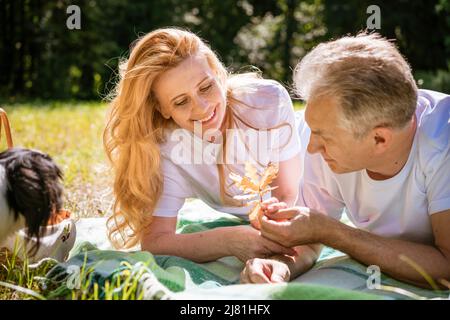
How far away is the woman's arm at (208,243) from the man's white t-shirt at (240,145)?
6.6 inches

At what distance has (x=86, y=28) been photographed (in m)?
12.0

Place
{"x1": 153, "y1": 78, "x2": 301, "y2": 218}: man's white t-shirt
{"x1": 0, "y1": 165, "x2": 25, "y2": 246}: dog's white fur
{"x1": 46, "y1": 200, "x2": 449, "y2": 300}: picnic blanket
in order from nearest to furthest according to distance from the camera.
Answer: {"x1": 46, "y1": 200, "x2": 449, "y2": 300}: picnic blanket, {"x1": 0, "y1": 165, "x2": 25, "y2": 246}: dog's white fur, {"x1": 153, "y1": 78, "x2": 301, "y2": 218}: man's white t-shirt

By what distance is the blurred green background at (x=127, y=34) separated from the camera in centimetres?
1106

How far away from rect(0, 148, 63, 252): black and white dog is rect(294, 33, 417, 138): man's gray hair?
1.08 m

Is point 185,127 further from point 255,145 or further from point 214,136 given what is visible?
point 255,145

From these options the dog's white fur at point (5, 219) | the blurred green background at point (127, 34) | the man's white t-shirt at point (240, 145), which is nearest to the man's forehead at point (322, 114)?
the man's white t-shirt at point (240, 145)

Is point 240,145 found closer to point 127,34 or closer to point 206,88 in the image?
point 206,88

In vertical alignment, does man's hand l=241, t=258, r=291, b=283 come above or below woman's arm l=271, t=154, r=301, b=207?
below

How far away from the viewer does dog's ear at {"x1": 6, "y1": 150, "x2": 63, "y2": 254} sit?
7.59 feet

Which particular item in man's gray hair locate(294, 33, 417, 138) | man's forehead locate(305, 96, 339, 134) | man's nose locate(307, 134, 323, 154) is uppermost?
man's gray hair locate(294, 33, 417, 138)

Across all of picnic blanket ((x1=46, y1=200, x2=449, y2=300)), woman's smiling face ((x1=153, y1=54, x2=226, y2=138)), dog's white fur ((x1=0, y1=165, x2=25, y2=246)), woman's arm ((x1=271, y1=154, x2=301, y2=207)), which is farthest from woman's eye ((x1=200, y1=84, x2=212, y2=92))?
dog's white fur ((x1=0, y1=165, x2=25, y2=246))

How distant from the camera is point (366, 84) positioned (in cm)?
240

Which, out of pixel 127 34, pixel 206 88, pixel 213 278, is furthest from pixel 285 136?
pixel 127 34

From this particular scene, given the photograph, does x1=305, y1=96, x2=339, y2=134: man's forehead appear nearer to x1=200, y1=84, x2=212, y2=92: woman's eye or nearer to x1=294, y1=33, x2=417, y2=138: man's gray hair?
x1=294, y1=33, x2=417, y2=138: man's gray hair
